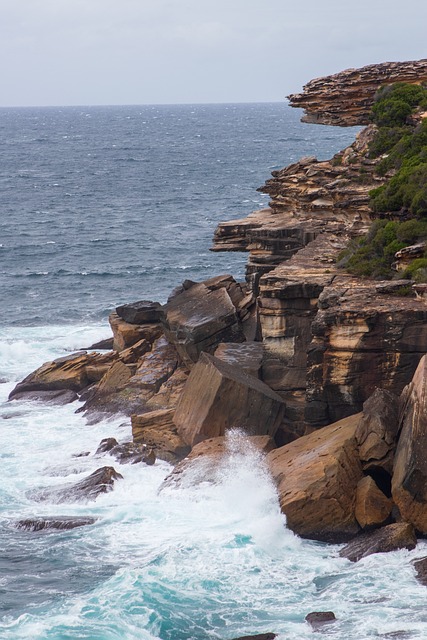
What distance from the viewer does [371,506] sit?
84.2 feet

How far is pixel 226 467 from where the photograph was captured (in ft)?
96.4

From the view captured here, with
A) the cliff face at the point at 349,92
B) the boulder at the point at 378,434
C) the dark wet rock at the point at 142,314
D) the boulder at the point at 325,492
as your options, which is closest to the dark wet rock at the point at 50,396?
the dark wet rock at the point at 142,314

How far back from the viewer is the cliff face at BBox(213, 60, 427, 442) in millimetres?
28828

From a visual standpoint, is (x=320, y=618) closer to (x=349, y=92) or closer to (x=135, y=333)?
(x=135, y=333)

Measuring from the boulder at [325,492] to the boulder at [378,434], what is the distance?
273mm

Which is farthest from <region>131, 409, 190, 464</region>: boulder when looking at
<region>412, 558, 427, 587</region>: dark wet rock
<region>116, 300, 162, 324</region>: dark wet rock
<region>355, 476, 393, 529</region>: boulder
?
<region>412, 558, 427, 587</region>: dark wet rock

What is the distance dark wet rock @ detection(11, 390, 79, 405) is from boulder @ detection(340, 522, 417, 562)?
706 inches

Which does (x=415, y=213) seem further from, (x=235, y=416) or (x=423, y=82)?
(x=423, y=82)

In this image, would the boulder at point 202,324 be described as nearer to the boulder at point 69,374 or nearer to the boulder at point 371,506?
the boulder at point 69,374

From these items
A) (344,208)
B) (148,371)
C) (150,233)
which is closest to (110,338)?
(148,371)

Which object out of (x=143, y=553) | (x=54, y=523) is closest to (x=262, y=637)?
(x=143, y=553)

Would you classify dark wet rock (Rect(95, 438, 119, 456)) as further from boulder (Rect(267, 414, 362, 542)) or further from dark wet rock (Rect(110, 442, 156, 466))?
boulder (Rect(267, 414, 362, 542))

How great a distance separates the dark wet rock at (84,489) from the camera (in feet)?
99.9

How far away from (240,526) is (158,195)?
260 feet
